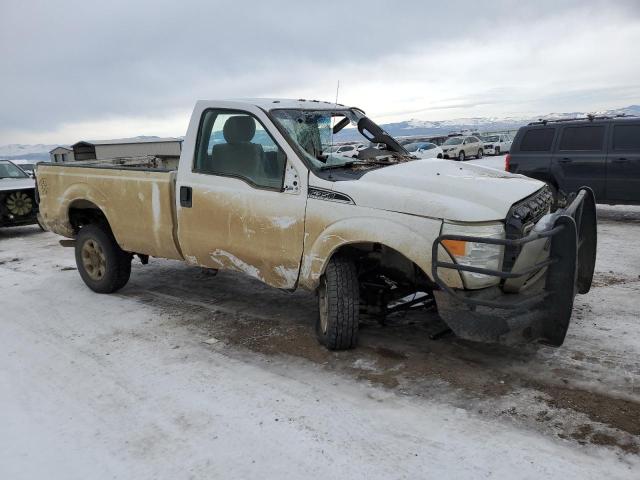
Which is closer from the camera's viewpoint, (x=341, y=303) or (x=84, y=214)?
(x=341, y=303)

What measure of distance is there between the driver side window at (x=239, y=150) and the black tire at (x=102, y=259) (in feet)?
5.78

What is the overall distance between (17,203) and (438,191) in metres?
9.37

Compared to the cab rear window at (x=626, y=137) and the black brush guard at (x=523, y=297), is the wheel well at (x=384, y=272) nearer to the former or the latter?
the black brush guard at (x=523, y=297)

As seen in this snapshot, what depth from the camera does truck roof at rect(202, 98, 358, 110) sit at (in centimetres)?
459

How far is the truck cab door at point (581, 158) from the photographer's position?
9344 millimetres

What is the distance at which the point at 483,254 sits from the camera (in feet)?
11.1

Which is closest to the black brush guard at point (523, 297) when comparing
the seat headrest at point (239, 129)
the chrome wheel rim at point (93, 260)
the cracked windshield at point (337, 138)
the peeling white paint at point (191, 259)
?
the cracked windshield at point (337, 138)

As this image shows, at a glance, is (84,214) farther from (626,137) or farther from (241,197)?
(626,137)

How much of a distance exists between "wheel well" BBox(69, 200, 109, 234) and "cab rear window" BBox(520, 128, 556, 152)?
7817 millimetres

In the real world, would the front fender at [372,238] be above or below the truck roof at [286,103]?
below

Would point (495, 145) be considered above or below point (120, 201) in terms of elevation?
below

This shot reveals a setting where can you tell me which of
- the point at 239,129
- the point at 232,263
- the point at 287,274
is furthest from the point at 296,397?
the point at 239,129

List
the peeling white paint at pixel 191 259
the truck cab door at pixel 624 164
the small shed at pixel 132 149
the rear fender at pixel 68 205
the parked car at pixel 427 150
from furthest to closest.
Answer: the parked car at pixel 427 150 < the truck cab door at pixel 624 164 < the small shed at pixel 132 149 < the rear fender at pixel 68 205 < the peeling white paint at pixel 191 259

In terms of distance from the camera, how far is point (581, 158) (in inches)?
372
